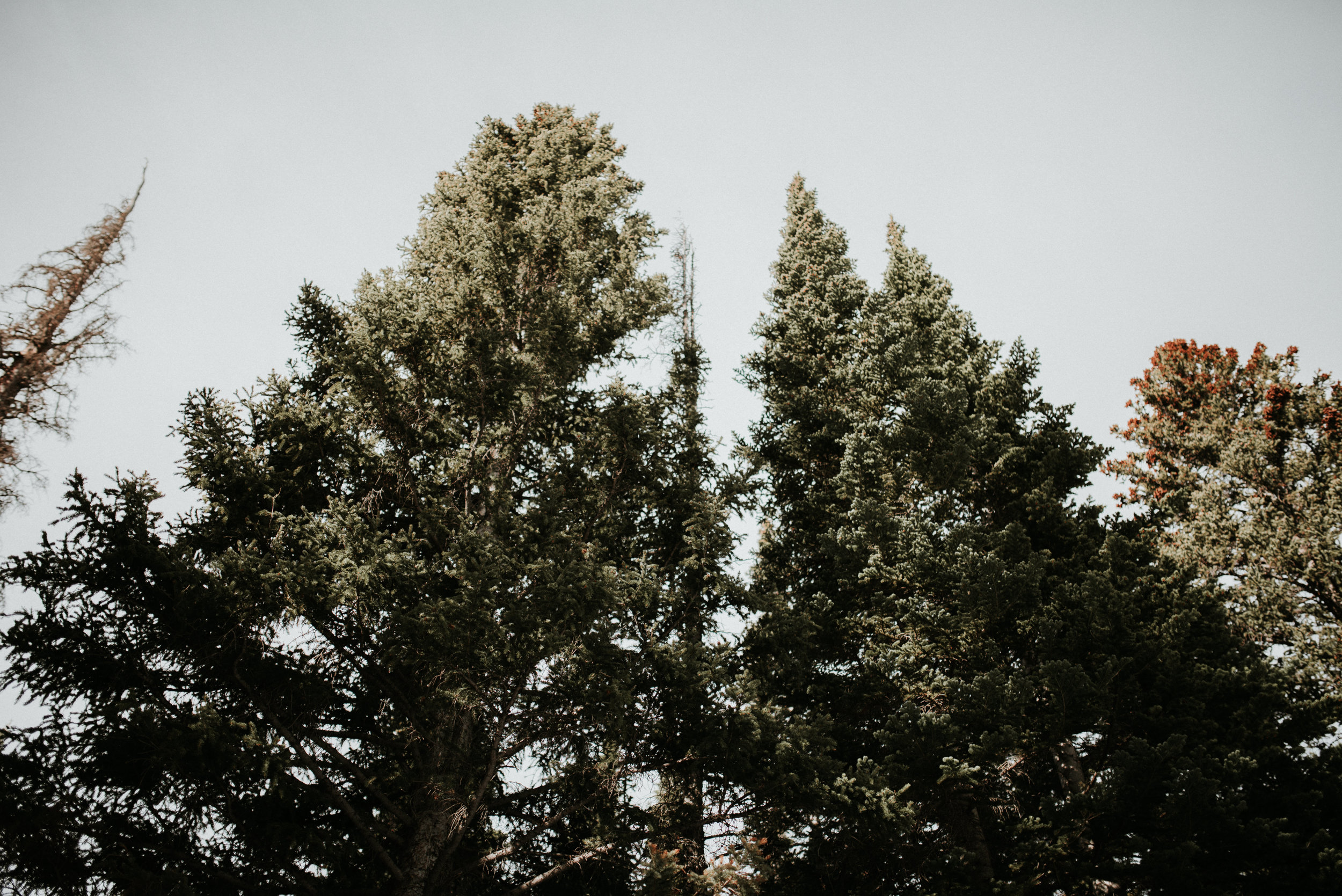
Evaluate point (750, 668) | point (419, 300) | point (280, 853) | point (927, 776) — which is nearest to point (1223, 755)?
point (927, 776)

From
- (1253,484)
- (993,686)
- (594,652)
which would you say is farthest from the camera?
(1253,484)

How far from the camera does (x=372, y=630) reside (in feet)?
22.5

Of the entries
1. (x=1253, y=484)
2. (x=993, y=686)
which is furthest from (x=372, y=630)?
(x=1253, y=484)

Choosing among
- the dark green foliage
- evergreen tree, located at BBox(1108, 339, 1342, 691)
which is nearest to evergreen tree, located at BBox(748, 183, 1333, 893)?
the dark green foliage

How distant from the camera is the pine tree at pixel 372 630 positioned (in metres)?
5.81

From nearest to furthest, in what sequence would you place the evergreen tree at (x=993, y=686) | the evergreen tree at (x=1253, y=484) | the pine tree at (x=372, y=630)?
the pine tree at (x=372, y=630) → the evergreen tree at (x=993, y=686) → the evergreen tree at (x=1253, y=484)

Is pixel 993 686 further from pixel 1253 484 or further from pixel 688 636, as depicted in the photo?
pixel 1253 484

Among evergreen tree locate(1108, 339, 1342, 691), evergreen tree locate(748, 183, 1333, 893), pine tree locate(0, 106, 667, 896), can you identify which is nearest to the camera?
pine tree locate(0, 106, 667, 896)

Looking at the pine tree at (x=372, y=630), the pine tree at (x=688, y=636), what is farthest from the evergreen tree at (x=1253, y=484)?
the pine tree at (x=372, y=630)

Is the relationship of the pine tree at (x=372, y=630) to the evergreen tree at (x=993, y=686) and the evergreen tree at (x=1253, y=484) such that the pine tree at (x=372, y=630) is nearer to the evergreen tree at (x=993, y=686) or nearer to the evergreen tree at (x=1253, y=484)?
the evergreen tree at (x=993, y=686)

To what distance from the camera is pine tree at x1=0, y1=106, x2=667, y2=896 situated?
581 centimetres

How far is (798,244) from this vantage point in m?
16.0

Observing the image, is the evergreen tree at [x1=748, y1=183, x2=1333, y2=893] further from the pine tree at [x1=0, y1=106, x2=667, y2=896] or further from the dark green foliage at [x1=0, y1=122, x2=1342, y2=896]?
the pine tree at [x1=0, y1=106, x2=667, y2=896]

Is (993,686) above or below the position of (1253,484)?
below
